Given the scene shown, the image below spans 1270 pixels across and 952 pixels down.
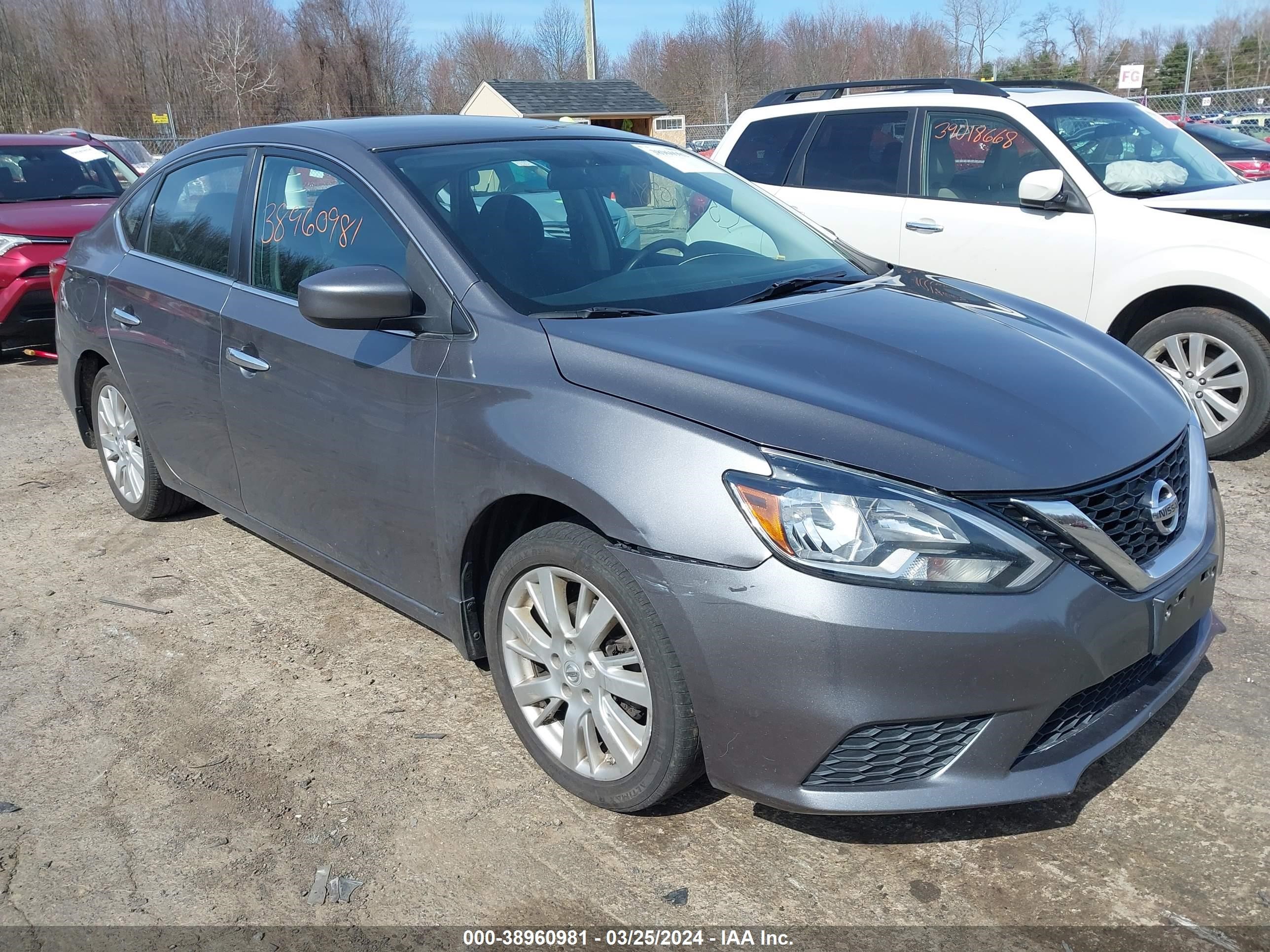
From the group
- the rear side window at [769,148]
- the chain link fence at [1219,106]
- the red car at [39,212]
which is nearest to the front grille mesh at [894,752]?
the rear side window at [769,148]

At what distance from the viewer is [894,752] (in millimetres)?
2330

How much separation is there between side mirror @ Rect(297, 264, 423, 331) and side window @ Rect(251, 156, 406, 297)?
0.19 m

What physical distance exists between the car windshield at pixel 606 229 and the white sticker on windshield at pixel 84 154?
8.06 metres

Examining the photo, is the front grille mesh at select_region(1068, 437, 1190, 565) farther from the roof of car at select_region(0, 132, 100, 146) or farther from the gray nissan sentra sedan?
the roof of car at select_region(0, 132, 100, 146)

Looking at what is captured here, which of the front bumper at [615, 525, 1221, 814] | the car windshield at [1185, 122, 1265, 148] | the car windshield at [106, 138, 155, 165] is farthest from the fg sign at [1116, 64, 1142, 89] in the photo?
the front bumper at [615, 525, 1221, 814]

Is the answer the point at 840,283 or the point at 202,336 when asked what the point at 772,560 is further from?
the point at 202,336

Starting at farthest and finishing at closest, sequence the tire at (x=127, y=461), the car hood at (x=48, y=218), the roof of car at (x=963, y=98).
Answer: the car hood at (x=48, y=218) < the roof of car at (x=963, y=98) < the tire at (x=127, y=461)

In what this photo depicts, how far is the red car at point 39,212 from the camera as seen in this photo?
8477 millimetres

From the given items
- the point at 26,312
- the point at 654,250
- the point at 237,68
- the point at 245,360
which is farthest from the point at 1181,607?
the point at 237,68

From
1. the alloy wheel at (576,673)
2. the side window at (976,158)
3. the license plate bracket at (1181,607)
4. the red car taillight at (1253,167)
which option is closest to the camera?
the license plate bracket at (1181,607)

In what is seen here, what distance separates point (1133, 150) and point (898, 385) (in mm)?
4479

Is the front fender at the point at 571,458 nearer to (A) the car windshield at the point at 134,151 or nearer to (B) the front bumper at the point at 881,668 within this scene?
(B) the front bumper at the point at 881,668

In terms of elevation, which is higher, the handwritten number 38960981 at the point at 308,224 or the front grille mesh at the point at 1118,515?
the handwritten number 38960981 at the point at 308,224

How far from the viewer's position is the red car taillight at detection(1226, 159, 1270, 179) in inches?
508
